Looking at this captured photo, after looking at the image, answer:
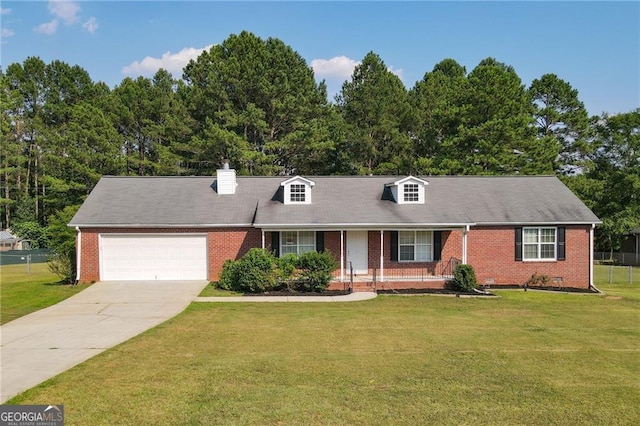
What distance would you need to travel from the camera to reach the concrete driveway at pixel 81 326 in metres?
9.10

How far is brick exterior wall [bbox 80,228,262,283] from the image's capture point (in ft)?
68.3

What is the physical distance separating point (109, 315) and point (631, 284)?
2425 cm

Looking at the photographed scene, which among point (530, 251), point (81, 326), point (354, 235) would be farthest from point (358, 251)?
point (81, 326)

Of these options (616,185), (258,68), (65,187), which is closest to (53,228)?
(65,187)

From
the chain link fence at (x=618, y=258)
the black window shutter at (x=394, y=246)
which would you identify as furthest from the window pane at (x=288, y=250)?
the chain link fence at (x=618, y=258)

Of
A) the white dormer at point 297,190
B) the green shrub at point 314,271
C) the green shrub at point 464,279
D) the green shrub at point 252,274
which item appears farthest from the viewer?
the white dormer at point 297,190

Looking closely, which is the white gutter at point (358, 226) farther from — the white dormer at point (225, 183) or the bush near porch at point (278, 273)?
the white dormer at point (225, 183)

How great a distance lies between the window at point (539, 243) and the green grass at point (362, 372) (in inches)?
271

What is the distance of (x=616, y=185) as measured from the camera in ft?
143

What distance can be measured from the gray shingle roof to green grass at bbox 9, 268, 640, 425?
6714mm

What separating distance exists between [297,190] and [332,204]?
179 centimetres

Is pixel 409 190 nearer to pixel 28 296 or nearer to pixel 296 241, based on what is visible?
pixel 296 241

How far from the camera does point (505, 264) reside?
2155 centimetres

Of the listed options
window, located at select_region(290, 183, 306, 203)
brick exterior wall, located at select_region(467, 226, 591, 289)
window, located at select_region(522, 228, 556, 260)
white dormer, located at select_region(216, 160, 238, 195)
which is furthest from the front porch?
white dormer, located at select_region(216, 160, 238, 195)
